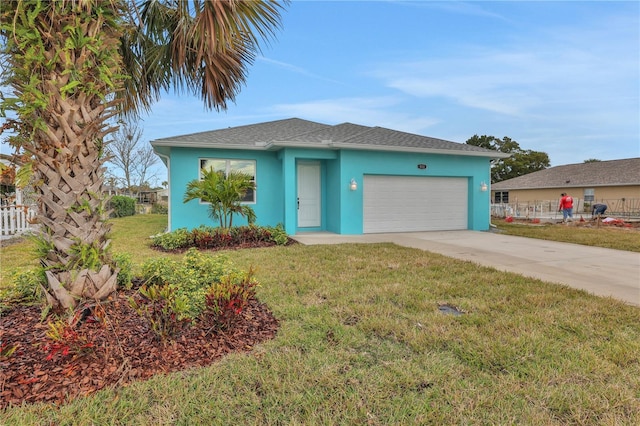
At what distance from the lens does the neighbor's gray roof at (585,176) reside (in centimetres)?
2744

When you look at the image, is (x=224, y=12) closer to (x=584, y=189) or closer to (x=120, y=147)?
(x=120, y=147)

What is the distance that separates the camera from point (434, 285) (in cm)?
489

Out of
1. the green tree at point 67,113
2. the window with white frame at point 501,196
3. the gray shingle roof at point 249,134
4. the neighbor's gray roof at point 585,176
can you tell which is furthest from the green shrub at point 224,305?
the window with white frame at point 501,196

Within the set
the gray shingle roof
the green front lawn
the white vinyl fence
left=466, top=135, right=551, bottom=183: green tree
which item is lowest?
the green front lawn

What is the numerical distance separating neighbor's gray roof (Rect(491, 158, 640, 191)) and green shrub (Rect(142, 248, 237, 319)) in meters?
34.4

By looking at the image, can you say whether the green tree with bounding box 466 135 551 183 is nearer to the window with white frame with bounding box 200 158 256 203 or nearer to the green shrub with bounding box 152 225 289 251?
the window with white frame with bounding box 200 158 256 203

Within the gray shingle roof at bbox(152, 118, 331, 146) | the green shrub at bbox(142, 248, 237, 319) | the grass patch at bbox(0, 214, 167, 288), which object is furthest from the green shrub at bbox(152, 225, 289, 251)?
the green shrub at bbox(142, 248, 237, 319)

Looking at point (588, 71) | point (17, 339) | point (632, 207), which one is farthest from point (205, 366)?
point (632, 207)

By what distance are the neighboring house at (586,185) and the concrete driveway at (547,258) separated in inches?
969

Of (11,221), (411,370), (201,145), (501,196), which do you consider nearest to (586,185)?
(501,196)

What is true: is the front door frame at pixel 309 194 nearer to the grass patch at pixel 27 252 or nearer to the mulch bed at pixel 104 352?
the grass patch at pixel 27 252

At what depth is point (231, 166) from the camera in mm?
11367

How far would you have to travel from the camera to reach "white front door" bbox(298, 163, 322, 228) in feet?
38.5

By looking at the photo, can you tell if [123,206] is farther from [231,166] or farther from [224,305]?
[224,305]
